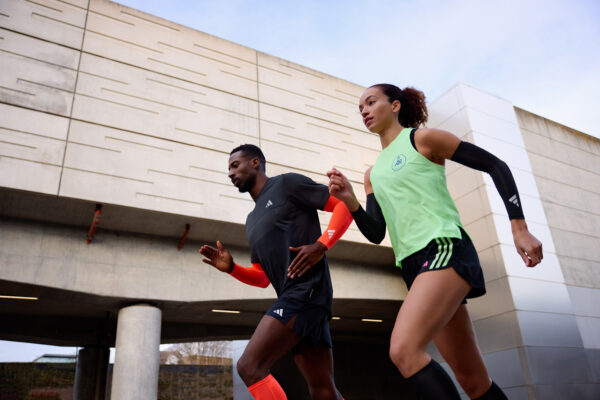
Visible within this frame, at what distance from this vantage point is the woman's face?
2.67m

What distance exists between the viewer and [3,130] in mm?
7805

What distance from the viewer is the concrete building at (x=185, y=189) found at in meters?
8.36

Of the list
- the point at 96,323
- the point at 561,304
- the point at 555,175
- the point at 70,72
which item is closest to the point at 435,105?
the point at 555,175

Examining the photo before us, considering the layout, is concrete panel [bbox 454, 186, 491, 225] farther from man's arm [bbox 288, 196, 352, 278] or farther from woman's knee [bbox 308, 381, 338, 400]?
woman's knee [bbox 308, 381, 338, 400]

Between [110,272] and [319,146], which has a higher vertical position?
[319,146]

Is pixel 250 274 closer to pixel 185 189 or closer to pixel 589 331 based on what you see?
pixel 185 189

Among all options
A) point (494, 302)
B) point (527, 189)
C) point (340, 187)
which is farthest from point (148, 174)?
point (527, 189)

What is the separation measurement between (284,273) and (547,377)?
8615 millimetres

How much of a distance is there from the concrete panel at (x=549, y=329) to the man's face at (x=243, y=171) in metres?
8.29

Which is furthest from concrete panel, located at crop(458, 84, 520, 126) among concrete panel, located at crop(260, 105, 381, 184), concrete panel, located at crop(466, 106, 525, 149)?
concrete panel, located at crop(260, 105, 381, 184)

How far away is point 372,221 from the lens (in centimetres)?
251

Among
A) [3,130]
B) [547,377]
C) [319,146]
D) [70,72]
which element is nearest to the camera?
[3,130]

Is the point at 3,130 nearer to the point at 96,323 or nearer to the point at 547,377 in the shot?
the point at 96,323

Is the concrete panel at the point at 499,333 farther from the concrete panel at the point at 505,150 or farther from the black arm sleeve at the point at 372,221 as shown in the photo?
the black arm sleeve at the point at 372,221
